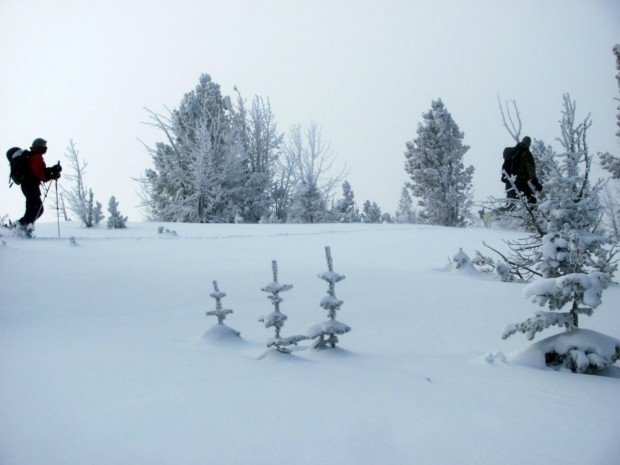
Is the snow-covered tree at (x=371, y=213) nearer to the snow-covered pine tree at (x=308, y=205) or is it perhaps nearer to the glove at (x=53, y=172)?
the snow-covered pine tree at (x=308, y=205)

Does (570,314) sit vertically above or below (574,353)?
above

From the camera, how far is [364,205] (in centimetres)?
3256

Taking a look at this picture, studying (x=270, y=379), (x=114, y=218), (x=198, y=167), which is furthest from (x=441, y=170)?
(x=270, y=379)

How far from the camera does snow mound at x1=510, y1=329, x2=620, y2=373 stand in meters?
3.13

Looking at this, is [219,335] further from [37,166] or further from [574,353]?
[37,166]

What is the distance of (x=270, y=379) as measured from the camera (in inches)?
106

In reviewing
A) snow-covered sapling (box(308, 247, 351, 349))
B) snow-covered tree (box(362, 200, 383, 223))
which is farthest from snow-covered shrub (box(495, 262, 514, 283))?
snow-covered tree (box(362, 200, 383, 223))

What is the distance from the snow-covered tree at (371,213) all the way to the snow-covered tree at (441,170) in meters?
4.78

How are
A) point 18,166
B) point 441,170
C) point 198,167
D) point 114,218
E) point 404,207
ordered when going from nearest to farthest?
point 18,166 → point 114,218 → point 198,167 → point 441,170 → point 404,207

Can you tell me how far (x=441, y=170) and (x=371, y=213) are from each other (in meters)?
7.02

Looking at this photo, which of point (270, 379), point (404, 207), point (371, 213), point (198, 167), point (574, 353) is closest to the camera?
point (270, 379)

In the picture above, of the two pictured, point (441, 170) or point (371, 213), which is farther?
point (371, 213)

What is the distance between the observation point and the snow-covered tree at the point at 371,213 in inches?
1256

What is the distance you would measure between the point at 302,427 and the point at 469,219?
1028 inches
